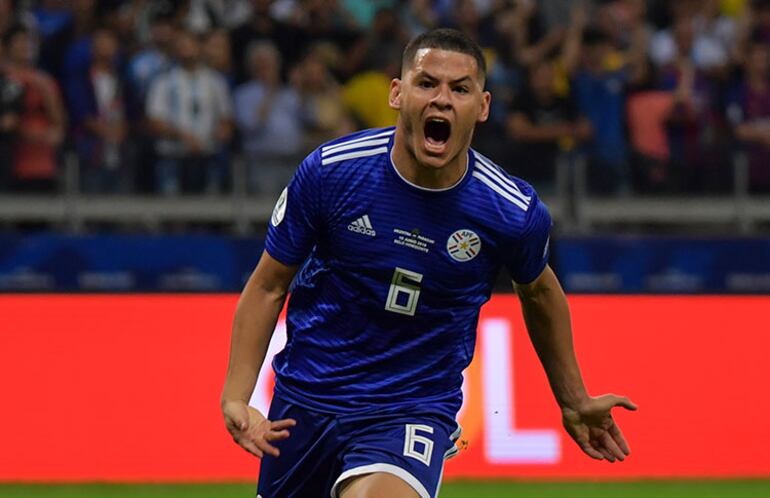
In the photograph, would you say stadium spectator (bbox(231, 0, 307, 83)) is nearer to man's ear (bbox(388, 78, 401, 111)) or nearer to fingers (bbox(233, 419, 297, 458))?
man's ear (bbox(388, 78, 401, 111))

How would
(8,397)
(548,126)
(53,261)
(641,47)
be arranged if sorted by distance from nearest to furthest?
(8,397) → (53,261) → (548,126) → (641,47)

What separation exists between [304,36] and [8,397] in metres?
4.72

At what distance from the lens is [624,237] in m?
12.1

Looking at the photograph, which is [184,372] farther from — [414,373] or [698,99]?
[698,99]

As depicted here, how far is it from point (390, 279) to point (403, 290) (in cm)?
5

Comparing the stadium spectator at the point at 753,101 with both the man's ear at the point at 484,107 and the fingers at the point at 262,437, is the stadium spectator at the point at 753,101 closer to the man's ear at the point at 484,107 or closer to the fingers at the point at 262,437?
the man's ear at the point at 484,107

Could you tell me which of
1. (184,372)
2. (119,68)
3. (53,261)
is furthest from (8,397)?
(119,68)

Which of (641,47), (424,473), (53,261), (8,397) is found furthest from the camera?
(641,47)

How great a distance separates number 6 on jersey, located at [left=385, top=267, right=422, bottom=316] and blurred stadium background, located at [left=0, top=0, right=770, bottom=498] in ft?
13.3

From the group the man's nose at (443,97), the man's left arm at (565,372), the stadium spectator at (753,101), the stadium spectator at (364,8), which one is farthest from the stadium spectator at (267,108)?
the man's nose at (443,97)

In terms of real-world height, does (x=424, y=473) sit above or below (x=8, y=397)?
above

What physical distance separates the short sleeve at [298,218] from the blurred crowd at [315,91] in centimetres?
672

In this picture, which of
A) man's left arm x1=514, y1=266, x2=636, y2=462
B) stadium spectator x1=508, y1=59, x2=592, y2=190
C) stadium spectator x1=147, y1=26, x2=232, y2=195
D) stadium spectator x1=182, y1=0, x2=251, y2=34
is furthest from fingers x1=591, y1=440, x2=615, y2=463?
stadium spectator x1=182, y1=0, x2=251, y2=34

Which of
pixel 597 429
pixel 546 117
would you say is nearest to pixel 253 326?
pixel 597 429
